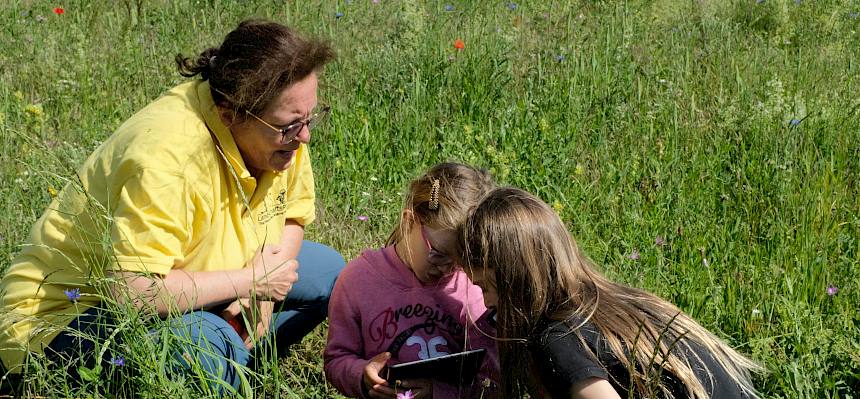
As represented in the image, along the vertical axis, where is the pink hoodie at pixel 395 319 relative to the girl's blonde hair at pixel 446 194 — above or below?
below

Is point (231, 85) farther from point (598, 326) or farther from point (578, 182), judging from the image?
point (578, 182)

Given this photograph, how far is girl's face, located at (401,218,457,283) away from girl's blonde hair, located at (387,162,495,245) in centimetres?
2

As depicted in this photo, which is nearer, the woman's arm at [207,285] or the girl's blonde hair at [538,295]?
the girl's blonde hair at [538,295]

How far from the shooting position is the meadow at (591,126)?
3.28 meters

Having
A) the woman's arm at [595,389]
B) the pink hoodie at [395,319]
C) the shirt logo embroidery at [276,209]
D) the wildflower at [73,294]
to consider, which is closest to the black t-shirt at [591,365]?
the woman's arm at [595,389]

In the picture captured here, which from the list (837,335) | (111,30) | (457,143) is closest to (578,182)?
(457,143)

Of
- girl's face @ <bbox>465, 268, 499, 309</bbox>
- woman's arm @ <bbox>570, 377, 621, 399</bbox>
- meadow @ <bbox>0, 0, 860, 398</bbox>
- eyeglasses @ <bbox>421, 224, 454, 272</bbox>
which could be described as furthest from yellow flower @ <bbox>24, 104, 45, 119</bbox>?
woman's arm @ <bbox>570, 377, 621, 399</bbox>

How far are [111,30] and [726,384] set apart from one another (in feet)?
14.1

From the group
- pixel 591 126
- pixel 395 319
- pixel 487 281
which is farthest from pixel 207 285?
pixel 591 126

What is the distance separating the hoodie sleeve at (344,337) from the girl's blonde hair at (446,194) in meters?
0.23

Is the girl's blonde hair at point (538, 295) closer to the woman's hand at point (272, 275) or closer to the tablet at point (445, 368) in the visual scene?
the tablet at point (445, 368)

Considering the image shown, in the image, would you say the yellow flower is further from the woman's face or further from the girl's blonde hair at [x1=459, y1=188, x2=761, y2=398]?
the girl's blonde hair at [x1=459, y1=188, x2=761, y2=398]

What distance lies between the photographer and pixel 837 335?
294 centimetres

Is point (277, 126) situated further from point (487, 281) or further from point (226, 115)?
point (487, 281)
